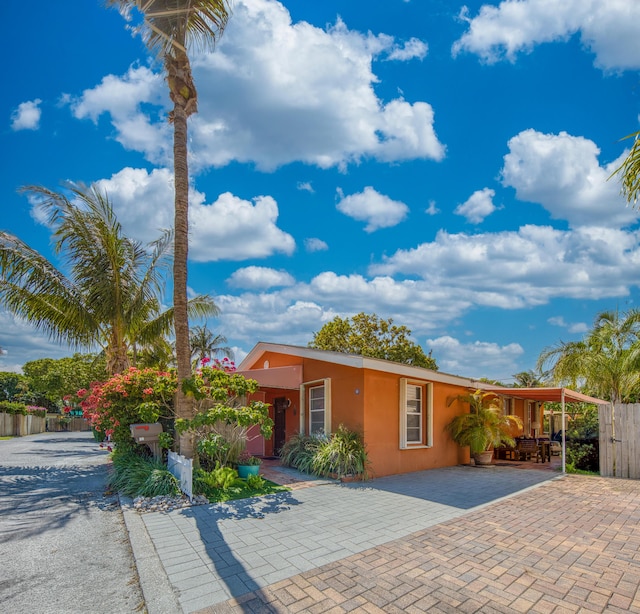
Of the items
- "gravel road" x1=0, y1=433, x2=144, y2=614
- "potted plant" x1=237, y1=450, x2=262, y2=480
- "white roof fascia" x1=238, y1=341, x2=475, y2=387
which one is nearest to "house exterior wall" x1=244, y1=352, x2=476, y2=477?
"white roof fascia" x1=238, y1=341, x2=475, y2=387

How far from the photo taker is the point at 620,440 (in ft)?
39.5

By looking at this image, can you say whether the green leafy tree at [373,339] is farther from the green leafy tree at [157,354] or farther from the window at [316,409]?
the window at [316,409]

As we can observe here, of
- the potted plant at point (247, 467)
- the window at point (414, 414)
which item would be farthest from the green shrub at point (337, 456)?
the window at point (414, 414)

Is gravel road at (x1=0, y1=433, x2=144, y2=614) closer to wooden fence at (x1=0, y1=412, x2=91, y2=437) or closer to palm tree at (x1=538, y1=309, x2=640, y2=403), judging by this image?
palm tree at (x1=538, y1=309, x2=640, y2=403)

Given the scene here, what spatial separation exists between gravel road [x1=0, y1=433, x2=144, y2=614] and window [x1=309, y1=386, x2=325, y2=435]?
564cm

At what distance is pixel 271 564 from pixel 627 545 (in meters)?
4.97

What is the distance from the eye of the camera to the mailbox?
9805mm

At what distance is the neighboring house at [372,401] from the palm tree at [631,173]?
7.00 metres

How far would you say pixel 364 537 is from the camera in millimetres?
5949

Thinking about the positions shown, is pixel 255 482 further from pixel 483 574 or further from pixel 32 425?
pixel 32 425

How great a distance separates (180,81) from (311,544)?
32.0 feet

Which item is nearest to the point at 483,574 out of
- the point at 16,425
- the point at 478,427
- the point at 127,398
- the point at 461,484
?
the point at 461,484

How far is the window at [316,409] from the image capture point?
12332 mm

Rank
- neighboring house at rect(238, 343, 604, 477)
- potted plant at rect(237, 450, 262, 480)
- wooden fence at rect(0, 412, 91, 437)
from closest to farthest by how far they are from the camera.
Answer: potted plant at rect(237, 450, 262, 480) < neighboring house at rect(238, 343, 604, 477) < wooden fence at rect(0, 412, 91, 437)
